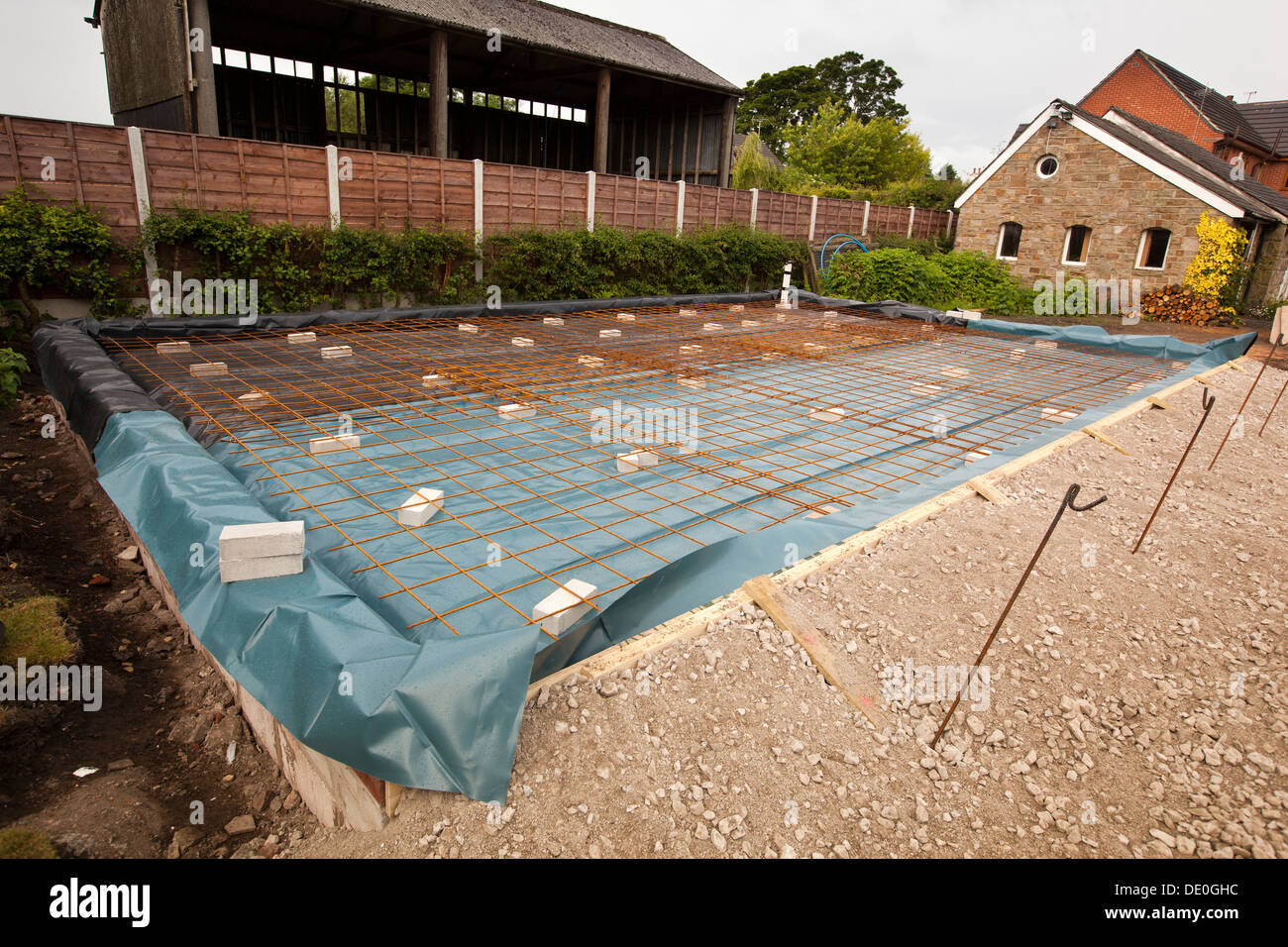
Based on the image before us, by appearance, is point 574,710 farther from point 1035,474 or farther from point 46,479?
point 46,479

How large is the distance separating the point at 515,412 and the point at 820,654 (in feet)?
8.72

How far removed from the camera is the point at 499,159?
15.5m

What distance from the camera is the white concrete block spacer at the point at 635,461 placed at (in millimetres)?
3549

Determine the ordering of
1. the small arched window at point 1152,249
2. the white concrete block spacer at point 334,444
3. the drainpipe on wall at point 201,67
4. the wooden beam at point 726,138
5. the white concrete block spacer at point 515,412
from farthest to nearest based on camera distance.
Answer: the wooden beam at point 726,138
the small arched window at point 1152,249
the drainpipe on wall at point 201,67
the white concrete block spacer at point 515,412
the white concrete block spacer at point 334,444

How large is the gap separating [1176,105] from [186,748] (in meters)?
24.7

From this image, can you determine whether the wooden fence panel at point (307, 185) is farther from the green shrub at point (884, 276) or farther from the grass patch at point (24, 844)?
the grass patch at point (24, 844)

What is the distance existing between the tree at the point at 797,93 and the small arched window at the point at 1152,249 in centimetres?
2508

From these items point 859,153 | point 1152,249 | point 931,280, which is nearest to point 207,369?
point 931,280

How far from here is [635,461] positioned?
3.58 m

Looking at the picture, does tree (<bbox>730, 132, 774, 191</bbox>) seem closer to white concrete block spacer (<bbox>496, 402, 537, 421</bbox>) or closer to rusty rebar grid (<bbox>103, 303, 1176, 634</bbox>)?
rusty rebar grid (<bbox>103, 303, 1176, 634</bbox>)

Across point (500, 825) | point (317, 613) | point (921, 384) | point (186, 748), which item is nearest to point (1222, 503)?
point (921, 384)

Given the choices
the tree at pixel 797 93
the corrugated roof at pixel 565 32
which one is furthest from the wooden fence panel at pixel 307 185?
the tree at pixel 797 93

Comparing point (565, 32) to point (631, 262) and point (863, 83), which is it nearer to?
point (631, 262)

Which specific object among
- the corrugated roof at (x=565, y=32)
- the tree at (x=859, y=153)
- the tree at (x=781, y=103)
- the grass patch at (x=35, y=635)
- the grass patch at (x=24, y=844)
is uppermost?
the tree at (x=781, y=103)
